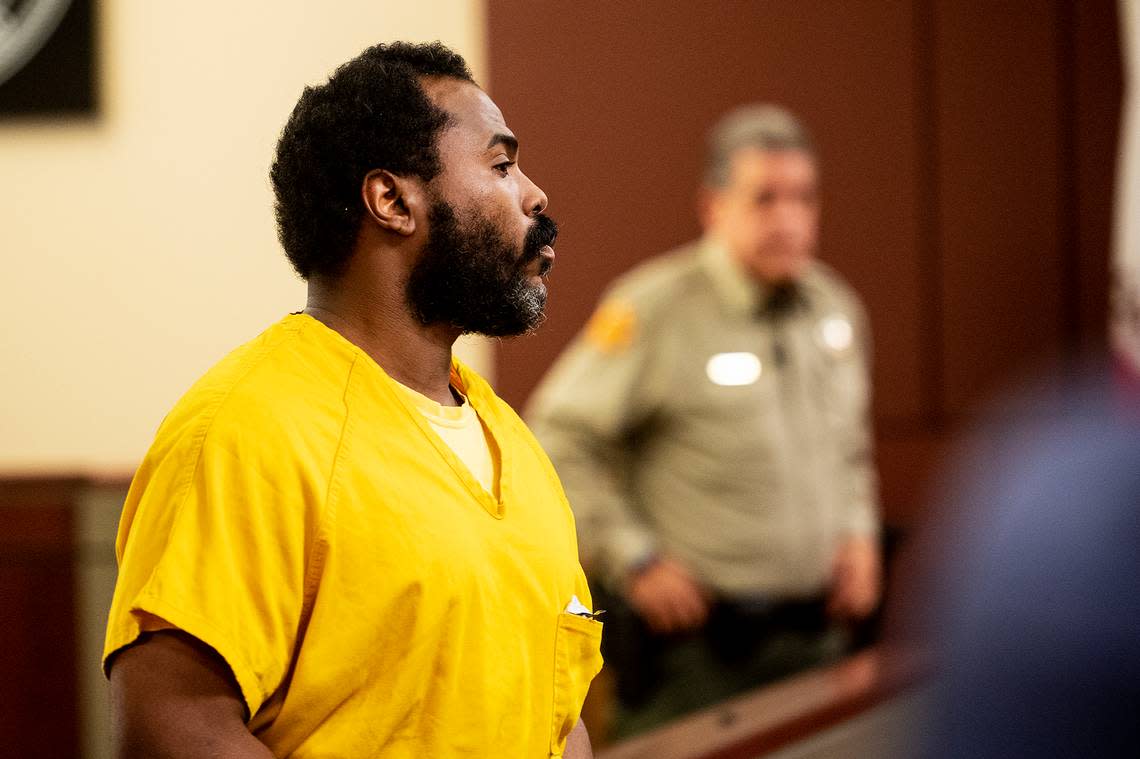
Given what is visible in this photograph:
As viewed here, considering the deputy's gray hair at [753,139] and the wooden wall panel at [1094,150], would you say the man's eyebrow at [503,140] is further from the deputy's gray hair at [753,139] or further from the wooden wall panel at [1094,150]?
the wooden wall panel at [1094,150]

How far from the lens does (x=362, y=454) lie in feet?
3.02

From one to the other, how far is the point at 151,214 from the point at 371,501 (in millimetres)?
2872

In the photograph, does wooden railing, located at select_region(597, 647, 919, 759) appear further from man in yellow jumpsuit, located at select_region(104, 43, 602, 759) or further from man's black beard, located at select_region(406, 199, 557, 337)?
man's black beard, located at select_region(406, 199, 557, 337)

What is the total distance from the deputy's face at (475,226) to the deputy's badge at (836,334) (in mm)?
1852

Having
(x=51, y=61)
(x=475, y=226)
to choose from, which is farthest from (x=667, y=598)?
(x=51, y=61)

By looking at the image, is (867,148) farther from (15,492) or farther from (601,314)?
(15,492)

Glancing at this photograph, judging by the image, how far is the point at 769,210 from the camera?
2770mm

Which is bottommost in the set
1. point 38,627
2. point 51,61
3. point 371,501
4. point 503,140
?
point 38,627

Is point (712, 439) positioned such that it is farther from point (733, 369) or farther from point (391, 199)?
point (391, 199)

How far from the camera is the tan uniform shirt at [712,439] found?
8.91ft

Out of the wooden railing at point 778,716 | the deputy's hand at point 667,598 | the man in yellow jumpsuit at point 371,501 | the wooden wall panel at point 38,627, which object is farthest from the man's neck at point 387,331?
the wooden wall panel at point 38,627

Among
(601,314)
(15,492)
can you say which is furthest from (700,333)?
(15,492)

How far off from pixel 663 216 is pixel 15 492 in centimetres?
168

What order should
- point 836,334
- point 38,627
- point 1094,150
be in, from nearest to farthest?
point 836,334, point 38,627, point 1094,150
